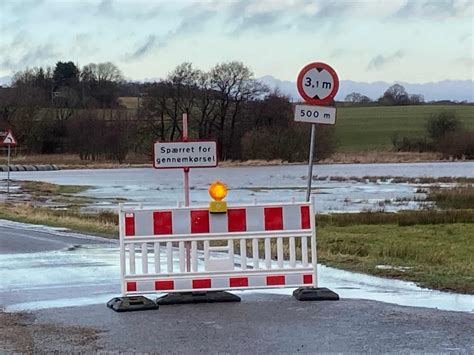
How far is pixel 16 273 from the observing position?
11.5m

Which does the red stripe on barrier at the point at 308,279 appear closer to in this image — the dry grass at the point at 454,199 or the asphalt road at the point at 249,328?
the asphalt road at the point at 249,328

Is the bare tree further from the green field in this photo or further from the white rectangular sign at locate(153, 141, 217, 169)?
the white rectangular sign at locate(153, 141, 217, 169)

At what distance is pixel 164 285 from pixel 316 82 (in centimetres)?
371

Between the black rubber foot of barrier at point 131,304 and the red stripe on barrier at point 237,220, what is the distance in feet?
4.17

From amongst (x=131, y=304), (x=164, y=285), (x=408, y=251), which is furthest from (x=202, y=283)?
(x=408, y=251)

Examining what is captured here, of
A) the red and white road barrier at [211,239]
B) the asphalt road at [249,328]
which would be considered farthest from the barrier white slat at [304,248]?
the asphalt road at [249,328]

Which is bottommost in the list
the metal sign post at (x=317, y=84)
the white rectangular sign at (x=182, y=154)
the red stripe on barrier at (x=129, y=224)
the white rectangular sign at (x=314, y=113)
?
the red stripe on barrier at (x=129, y=224)

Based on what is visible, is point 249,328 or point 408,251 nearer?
point 249,328

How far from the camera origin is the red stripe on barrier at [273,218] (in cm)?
948

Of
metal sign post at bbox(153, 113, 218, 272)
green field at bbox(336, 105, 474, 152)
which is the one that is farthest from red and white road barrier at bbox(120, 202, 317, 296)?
green field at bbox(336, 105, 474, 152)

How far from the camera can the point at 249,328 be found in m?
7.65

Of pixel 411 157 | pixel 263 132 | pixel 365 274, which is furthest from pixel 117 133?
pixel 365 274

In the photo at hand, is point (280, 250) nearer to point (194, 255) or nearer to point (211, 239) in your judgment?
point (211, 239)

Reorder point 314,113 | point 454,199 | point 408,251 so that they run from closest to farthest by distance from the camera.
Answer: point 314,113 → point 408,251 → point 454,199
